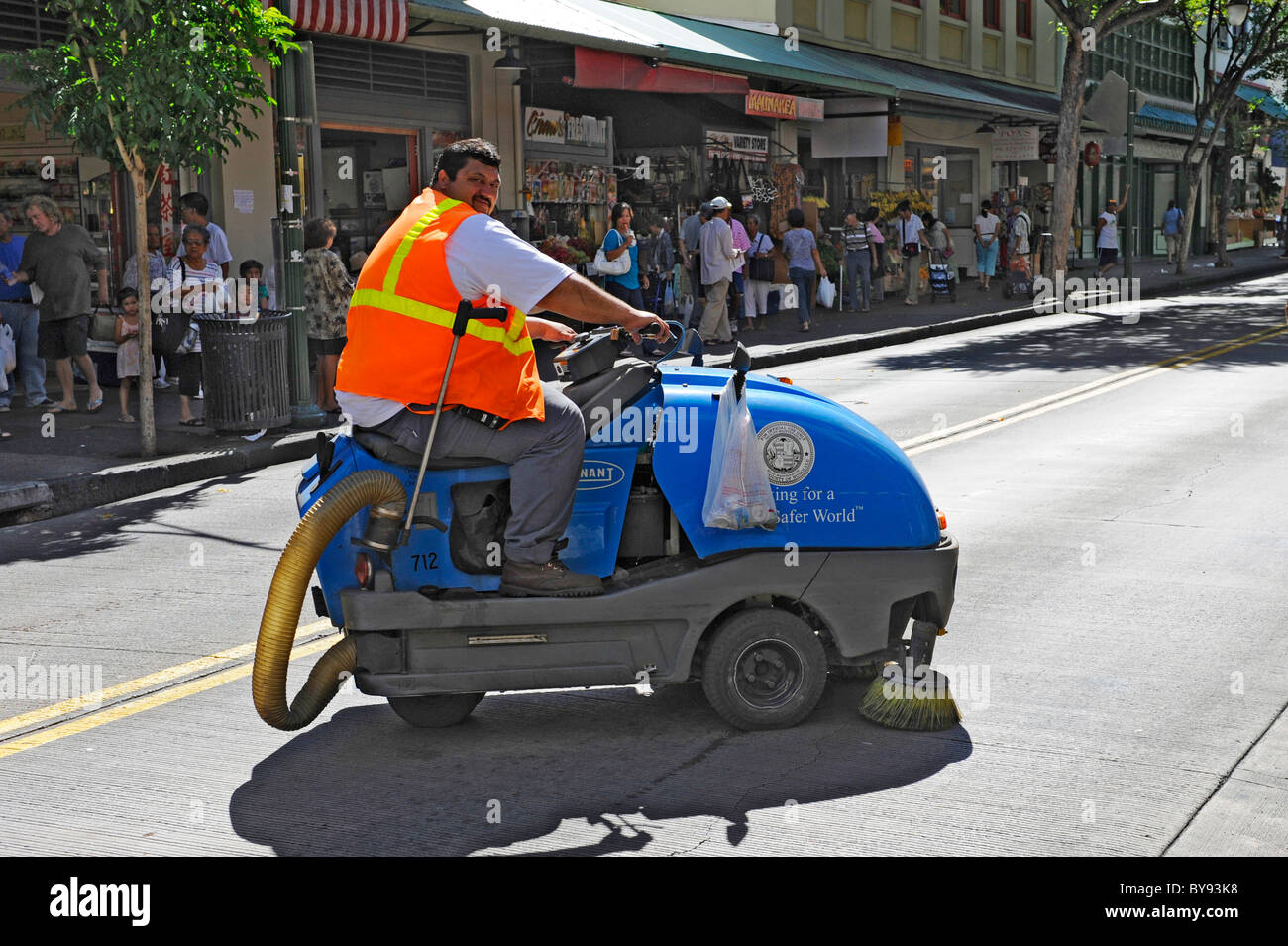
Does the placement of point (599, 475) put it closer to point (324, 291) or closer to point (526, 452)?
point (526, 452)

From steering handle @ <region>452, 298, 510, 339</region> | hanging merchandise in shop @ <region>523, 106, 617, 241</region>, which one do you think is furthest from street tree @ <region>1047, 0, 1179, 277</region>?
steering handle @ <region>452, 298, 510, 339</region>

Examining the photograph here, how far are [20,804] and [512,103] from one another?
58.3 ft

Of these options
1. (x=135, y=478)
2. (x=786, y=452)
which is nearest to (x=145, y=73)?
(x=135, y=478)

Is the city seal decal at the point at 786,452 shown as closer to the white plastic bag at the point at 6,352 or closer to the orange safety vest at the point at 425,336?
the orange safety vest at the point at 425,336

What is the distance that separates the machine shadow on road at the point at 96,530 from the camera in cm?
895

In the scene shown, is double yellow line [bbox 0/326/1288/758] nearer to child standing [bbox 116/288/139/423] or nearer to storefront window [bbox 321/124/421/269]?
child standing [bbox 116/288/139/423]

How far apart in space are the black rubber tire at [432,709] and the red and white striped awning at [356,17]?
11412 millimetres

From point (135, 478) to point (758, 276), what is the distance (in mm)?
13412

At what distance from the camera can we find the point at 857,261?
2566cm

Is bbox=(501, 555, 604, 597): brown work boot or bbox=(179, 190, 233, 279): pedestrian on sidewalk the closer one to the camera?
bbox=(501, 555, 604, 597): brown work boot

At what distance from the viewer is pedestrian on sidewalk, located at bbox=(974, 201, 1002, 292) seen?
31.1m

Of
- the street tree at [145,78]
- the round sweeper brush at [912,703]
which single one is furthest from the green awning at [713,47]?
the round sweeper brush at [912,703]

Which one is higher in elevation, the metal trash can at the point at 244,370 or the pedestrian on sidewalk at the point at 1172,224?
the pedestrian on sidewalk at the point at 1172,224

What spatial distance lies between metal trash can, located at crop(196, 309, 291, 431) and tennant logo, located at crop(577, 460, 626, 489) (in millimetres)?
8197
